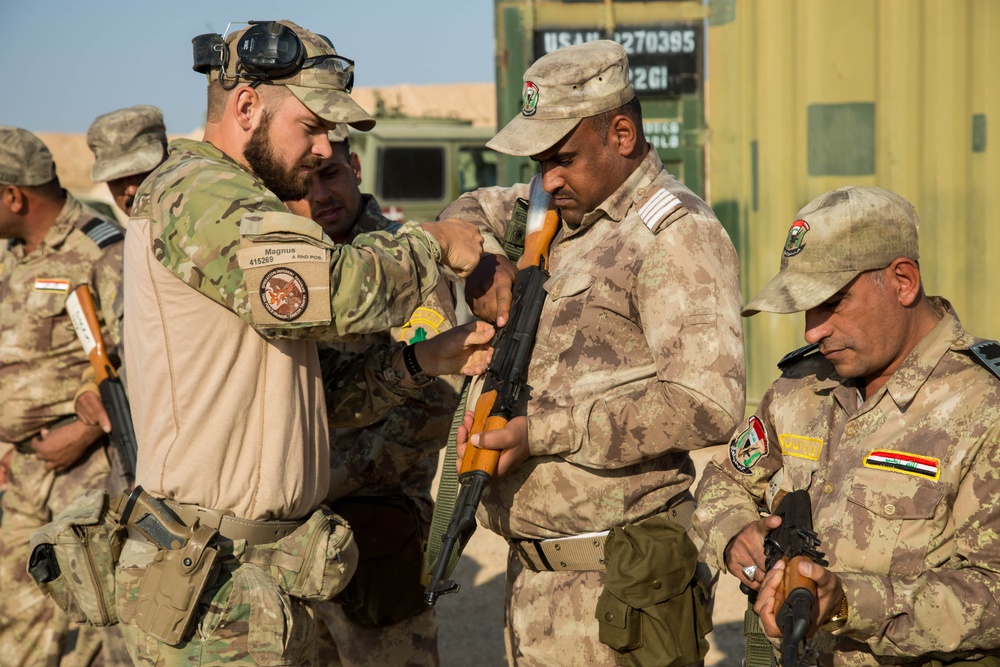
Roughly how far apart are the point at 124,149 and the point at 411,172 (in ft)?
27.5

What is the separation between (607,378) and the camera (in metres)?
2.96

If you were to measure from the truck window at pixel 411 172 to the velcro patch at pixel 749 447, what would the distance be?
35.2 feet

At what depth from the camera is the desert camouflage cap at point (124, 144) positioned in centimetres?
506

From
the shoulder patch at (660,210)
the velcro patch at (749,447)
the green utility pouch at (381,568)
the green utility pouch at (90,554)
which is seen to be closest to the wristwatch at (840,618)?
the velcro patch at (749,447)

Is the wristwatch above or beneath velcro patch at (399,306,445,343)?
beneath

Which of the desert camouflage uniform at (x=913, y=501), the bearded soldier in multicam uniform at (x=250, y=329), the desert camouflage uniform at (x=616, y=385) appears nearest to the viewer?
the desert camouflage uniform at (x=913, y=501)

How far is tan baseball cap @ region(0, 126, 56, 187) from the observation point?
4.83m

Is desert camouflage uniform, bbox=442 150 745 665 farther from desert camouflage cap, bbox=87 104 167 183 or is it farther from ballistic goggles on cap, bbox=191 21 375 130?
desert camouflage cap, bbox=87 104 167 183

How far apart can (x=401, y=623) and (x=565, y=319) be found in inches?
59.0

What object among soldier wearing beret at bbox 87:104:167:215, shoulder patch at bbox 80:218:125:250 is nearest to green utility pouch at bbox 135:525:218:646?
shoulder patch at bbox 80:218:125:250

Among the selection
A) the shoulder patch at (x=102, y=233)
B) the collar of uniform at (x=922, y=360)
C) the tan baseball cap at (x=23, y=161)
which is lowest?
the collar of uniform at (x=922, y=360)

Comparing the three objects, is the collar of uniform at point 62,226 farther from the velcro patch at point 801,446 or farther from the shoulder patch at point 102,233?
the velcro patch at point 801,446

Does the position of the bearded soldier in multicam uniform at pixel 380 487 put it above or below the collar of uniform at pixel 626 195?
below

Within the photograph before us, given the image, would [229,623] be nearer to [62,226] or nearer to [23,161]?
[62,226]
